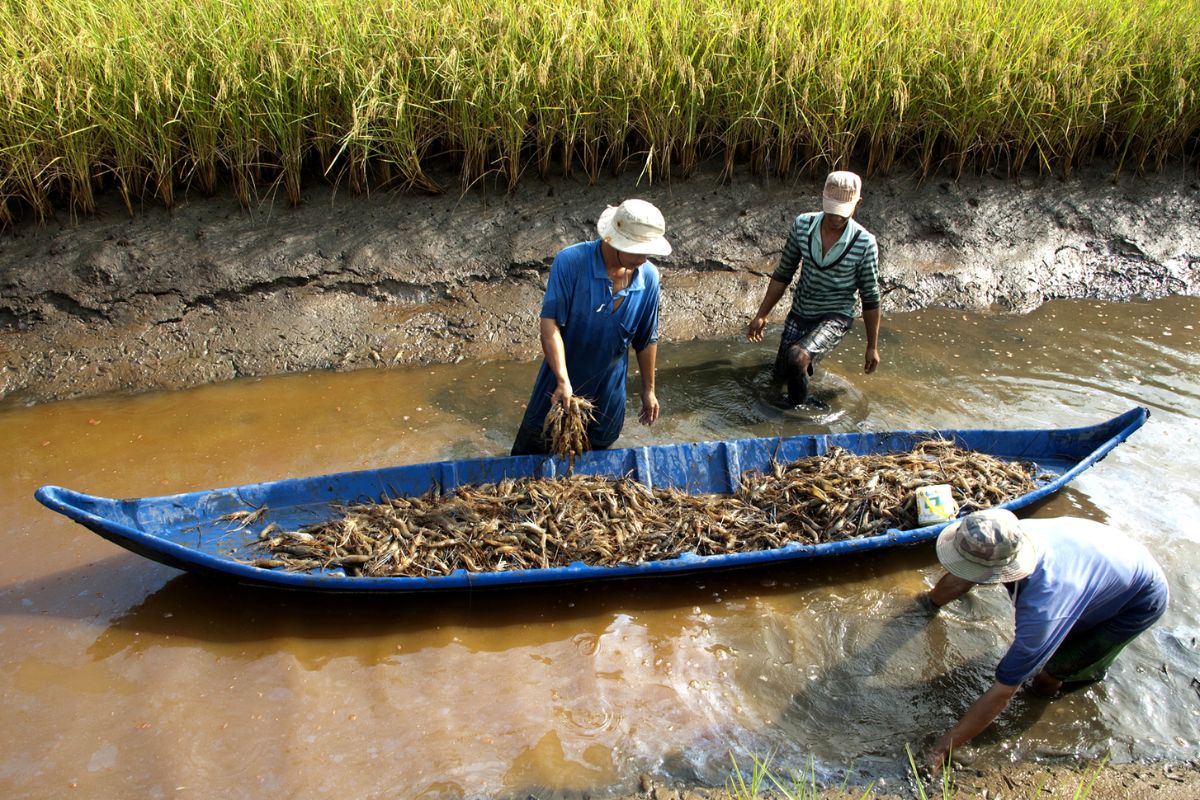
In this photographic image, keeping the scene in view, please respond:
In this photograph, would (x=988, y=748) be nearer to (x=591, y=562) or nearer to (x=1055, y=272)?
(x=591, y=562)

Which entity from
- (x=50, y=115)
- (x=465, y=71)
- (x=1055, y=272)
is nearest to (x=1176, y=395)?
(x=1055, y=272)

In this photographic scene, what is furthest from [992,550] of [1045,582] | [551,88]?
[551,88]

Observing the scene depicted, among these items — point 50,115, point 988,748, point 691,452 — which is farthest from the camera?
point 50,115

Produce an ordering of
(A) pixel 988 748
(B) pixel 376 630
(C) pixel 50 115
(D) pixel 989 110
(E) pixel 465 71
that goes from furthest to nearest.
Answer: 1. (D) pixel 989 110
2. (E) pixel 465 71
3. (C) pixel 50 115
4. (B) pixel 376 630
5. (A) pixel 988 748

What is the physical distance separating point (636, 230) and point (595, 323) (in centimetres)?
58

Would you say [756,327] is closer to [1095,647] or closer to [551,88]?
[551,88]

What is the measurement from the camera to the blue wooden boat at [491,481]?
3920mm

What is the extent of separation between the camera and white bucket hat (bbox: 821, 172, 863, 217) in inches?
197

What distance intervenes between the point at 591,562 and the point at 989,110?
583 centimetres

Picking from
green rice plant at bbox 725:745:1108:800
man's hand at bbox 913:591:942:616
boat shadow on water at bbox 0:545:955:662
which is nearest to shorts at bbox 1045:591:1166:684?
green rice plant at bbox 725:745:1108:800

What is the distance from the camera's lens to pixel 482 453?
5.61 metres

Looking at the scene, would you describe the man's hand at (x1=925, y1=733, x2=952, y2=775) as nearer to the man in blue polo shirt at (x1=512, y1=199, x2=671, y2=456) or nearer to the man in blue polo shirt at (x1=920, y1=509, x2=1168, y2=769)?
the man in blue polo shirt at (x1=920, y1=509, x2=1168, y2=769)

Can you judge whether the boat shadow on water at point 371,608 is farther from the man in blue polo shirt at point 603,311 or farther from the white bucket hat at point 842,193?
the white bucket hat at point 842,193

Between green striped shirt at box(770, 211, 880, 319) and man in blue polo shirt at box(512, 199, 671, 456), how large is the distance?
1595 millimetres
